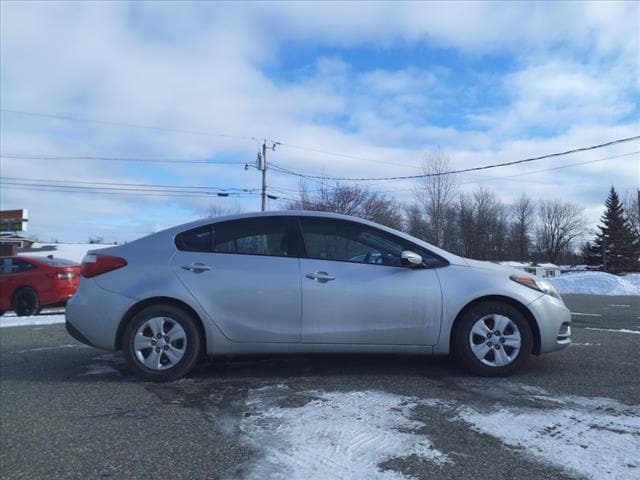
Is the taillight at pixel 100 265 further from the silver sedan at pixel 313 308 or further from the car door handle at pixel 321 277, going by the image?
the car door handle at pixel 321 277

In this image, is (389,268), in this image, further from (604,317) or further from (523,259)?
(523,259)

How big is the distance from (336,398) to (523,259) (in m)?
79.7

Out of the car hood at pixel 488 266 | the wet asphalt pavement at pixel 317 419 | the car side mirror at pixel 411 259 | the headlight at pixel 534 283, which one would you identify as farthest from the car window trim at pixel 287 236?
the headlight at pixel 534 283

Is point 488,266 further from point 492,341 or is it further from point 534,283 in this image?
point 492,341

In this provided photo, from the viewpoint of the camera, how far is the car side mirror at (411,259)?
443 cm

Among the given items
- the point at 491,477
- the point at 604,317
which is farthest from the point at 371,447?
the point at 604,317

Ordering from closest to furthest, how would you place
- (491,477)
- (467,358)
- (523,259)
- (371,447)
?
(491,477)
(371,447)
(467,358)
(523,259)

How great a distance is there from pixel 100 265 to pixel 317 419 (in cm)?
254

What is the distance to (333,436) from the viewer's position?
10.1 feet

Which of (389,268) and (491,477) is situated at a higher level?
(389,268)

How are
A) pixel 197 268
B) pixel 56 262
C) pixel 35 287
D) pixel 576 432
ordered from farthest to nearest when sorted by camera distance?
pixel 56 262, pixel 35 287, pixel 197 268, pixel 576 432

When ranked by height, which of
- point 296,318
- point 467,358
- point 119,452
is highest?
point 296,318

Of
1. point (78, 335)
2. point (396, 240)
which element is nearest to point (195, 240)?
point (78, 335)

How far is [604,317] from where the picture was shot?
31.9ft
